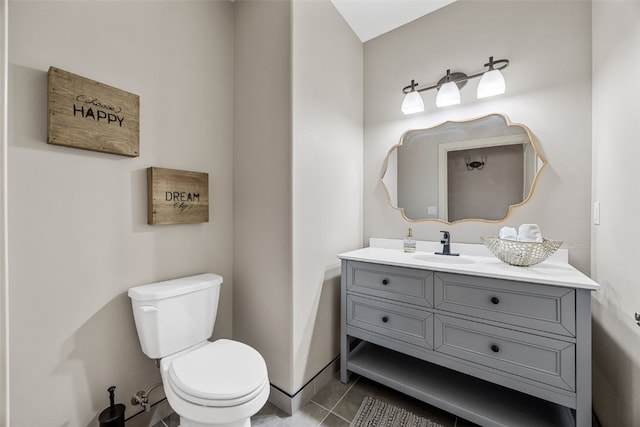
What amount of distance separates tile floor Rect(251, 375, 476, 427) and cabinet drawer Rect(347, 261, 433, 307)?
0.65 meters

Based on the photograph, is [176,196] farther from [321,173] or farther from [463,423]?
[463,423]

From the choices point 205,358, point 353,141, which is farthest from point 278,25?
point 205,358

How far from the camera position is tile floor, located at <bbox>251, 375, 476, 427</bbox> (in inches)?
59.0

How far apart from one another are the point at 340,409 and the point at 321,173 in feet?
4.79

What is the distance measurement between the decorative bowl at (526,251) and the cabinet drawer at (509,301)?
21 cm

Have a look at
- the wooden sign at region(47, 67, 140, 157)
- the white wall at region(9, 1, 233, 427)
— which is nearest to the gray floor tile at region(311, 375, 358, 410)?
the white wall at region(9, 1, 233, 427)

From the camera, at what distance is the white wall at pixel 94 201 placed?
1.09m

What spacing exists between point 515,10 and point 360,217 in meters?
1.73

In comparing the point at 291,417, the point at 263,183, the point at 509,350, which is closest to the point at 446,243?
the point at 509,350

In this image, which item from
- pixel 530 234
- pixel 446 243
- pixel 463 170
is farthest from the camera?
pixel 463 170

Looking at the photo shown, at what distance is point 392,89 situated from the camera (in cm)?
221

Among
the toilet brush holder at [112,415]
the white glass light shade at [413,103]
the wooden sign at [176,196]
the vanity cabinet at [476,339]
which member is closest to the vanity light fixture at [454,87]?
A: the white glass light shade at [413,103]

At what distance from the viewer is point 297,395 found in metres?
1.60

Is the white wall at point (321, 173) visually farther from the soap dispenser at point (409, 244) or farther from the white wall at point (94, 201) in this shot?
the white wall at point (94, 201)
